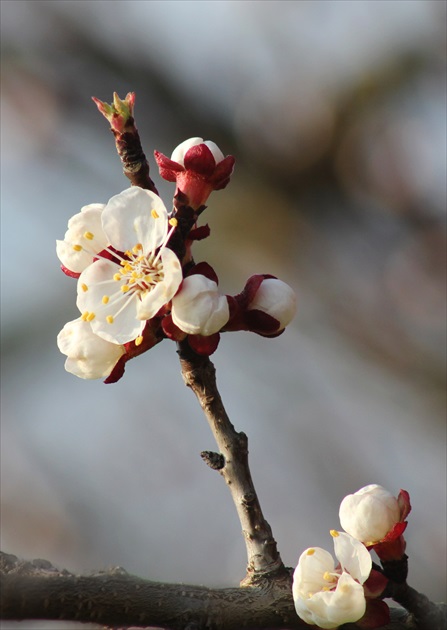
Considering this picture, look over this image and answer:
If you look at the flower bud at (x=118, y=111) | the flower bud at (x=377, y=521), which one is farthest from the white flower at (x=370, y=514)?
the flower bud at (x=118, y=111)

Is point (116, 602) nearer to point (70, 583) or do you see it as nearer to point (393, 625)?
point (70, 583)

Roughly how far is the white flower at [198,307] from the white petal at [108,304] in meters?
0.05

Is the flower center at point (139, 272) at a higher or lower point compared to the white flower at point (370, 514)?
higher

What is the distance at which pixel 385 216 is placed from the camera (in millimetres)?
3197

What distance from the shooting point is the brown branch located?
0.95m

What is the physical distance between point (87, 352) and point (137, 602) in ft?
0.90

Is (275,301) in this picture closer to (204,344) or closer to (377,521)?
(204,344)

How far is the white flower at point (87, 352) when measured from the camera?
3.10ft

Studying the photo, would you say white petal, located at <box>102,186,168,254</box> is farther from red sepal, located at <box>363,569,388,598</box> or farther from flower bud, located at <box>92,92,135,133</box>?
red sepal, located at <box>363,569,388,598</box>

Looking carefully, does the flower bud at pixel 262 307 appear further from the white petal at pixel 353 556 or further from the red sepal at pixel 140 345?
the white petal at pixel 353 556

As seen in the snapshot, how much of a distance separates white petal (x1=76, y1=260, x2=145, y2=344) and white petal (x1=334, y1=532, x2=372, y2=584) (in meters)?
0.32

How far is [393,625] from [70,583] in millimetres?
407

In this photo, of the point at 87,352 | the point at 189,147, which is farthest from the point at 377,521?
the point at 189,147

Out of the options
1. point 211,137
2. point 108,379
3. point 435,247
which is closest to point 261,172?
point 211,137
